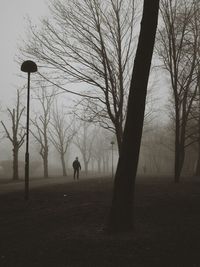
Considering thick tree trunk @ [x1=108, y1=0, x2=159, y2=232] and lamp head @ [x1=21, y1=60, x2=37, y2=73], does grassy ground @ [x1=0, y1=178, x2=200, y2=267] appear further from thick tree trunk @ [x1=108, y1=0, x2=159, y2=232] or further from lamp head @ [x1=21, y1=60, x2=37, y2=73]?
lamp head @ [x1=21, y1=60, x2=37, y2=73]

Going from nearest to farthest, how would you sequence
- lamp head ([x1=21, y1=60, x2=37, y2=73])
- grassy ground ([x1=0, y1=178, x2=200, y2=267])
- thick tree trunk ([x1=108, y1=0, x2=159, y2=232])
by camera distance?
grassy ground ([x1=0, y1=178, x2=200, y2=267]) < thick tree trunk ([x1=108, y1=0, x2=159, y2=232]) < lamp head ([x1=21, y1=60, x2=37, y2=73])

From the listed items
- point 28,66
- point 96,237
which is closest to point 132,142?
point 96,237

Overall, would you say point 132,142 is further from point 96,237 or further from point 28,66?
point 28,66

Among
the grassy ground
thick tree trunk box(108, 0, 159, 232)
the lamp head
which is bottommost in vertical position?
the grassy ground

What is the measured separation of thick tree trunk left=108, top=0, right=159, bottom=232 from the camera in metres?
7.04

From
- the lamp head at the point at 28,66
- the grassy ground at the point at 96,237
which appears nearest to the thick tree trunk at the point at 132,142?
the grassy ground at the point at 96,237

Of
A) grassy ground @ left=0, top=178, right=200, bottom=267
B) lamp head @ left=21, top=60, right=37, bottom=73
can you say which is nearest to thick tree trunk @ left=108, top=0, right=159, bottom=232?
grassy ground @ left=0, top=178, right=200, bottom=267

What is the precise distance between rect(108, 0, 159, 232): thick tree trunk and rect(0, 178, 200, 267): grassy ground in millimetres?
424

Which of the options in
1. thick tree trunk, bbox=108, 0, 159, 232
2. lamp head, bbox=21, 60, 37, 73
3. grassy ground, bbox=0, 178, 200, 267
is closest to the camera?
grassy ground, bbox=0, 178, 200, 267

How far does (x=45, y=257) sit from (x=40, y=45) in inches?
489

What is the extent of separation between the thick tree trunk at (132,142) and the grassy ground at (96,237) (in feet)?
1.39

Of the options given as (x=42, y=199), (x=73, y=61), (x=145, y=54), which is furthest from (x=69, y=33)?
(x=145, y=54)

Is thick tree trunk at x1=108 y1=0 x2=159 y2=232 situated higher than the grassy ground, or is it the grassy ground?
thick tree trunk at x1=108 y1=0 x2=159 y2=232

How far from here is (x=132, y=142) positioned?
7.03 meters
